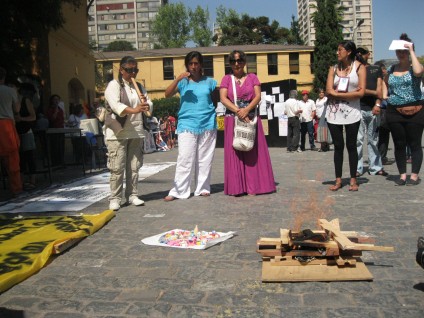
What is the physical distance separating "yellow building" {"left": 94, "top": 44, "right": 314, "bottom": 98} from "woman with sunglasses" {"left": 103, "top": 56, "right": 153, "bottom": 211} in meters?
47.5

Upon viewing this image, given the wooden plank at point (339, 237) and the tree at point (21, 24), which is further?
the tree at point (21, 24)

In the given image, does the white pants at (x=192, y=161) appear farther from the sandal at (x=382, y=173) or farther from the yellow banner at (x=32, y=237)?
the sandal at (x=382, y=173)

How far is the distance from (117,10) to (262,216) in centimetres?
16918

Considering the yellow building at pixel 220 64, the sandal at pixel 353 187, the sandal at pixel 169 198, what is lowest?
the sandal at pixel 169 198

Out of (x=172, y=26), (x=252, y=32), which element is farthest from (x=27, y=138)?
(x=172, y=26)

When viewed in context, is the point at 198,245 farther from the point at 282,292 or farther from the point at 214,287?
the point at 282,292

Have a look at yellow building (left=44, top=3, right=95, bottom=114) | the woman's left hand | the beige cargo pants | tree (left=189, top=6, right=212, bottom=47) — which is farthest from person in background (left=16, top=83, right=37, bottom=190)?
tree (left=189, top=6, right=212, bottom=47)

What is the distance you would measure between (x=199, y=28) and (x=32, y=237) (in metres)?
89.5

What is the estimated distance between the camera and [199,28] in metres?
90.6

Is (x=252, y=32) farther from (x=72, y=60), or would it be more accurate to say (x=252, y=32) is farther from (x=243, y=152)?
(x=243, y=152)

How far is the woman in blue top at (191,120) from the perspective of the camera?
6.73m

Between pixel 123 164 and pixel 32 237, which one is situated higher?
pixel 123 164

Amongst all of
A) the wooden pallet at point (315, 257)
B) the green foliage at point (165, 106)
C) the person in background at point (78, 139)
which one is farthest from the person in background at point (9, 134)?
A: the green foliage at point (165, 106)

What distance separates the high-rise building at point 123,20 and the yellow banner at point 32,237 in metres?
162
